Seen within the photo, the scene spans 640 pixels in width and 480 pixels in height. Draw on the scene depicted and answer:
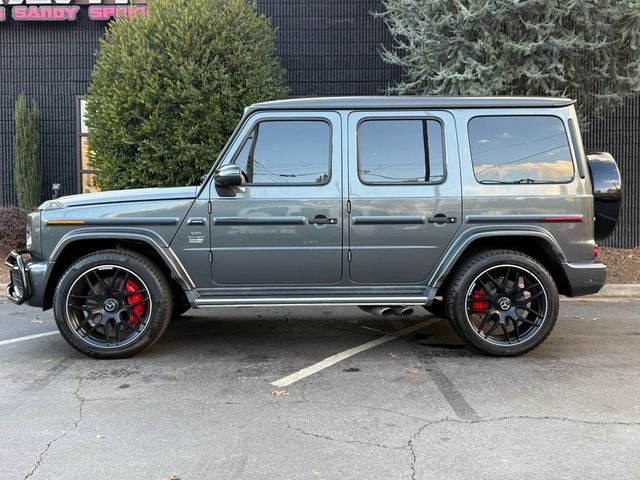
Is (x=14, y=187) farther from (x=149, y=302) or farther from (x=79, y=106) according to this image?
(x=149, y=302)

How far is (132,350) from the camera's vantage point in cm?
509

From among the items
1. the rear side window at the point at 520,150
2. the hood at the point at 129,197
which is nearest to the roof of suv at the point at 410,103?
the rear side window at the point at 520,150

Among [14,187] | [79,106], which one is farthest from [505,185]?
[14,187]

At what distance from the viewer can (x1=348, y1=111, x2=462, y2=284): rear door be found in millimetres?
5016

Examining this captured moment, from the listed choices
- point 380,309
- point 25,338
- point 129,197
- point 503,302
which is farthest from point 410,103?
point 25,338

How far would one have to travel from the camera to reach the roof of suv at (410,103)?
200 inches

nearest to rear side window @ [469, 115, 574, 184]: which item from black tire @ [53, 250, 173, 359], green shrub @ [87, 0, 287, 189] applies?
black tire @ [53, 250, 173, 359]

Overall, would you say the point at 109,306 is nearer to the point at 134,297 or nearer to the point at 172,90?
the point at 134,297

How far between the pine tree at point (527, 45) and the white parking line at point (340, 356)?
3712 mm

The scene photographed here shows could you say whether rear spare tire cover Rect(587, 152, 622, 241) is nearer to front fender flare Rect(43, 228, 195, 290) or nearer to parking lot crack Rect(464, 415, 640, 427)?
parking lot crack Rect(464, 415, 640, 427)

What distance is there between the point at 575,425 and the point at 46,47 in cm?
1159

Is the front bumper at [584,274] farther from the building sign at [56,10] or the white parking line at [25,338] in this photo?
the building sign at [56,10]

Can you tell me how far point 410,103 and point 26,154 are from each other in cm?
905

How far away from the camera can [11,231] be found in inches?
392
